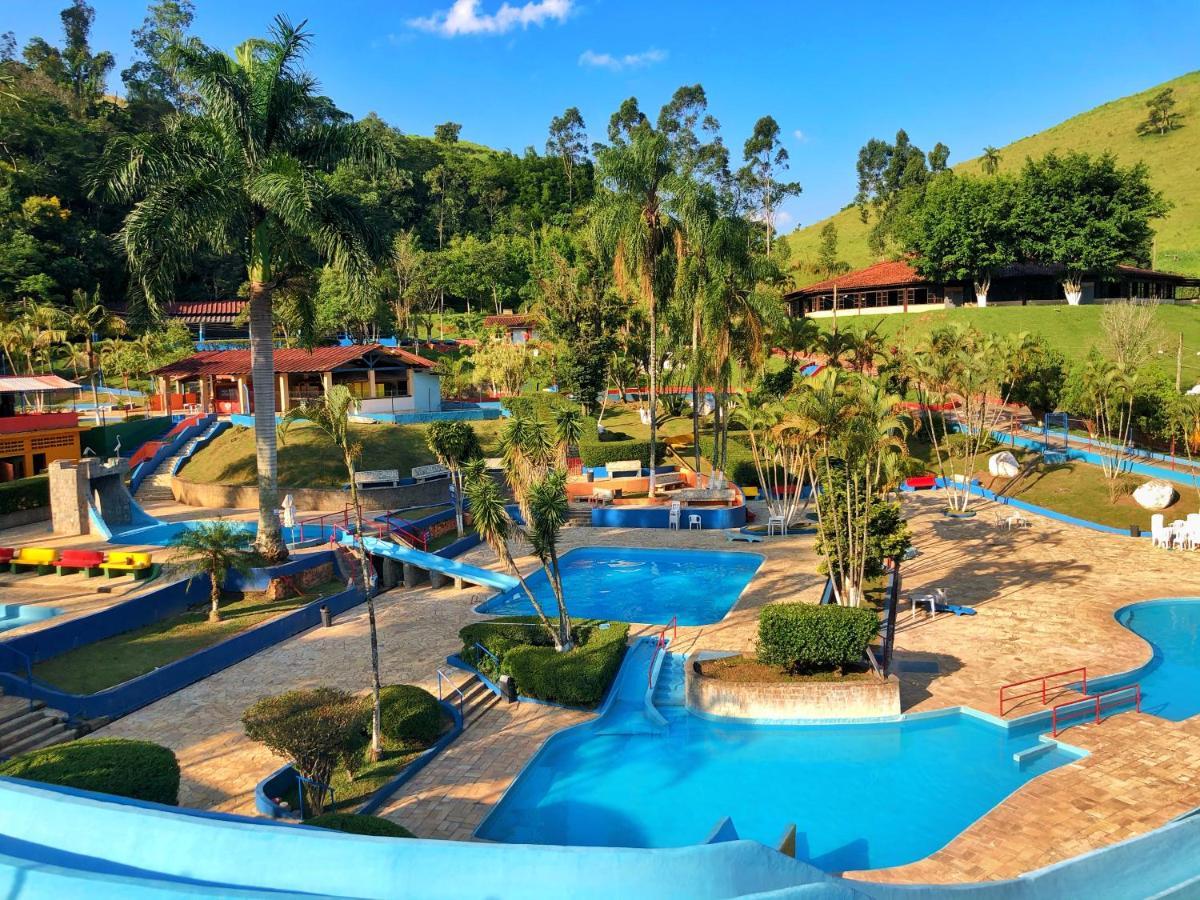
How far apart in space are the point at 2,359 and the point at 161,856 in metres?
64.0

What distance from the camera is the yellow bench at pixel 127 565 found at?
26781 millimetres

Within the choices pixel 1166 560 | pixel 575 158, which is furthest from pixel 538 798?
pixel 575 158

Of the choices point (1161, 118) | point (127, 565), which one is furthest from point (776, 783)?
point (1161, 118)

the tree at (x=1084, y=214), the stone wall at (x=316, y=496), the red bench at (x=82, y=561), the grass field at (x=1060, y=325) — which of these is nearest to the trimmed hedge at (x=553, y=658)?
the red bench at (x=82, y=561)

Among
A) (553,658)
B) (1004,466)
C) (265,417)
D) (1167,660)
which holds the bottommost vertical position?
(1167,660)

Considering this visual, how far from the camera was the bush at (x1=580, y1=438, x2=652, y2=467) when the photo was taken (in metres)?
46.2

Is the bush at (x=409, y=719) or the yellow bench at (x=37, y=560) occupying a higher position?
the yellow bench at (x=37, y=560)

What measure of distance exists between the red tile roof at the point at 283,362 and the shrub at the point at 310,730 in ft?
120

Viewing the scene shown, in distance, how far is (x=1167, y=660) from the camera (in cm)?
2156

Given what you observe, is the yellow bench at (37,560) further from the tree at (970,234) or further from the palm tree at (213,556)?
the tree at (970,234)

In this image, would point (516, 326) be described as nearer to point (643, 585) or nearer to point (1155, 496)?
point (643, 585)

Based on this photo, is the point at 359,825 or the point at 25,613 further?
the point at 25,613

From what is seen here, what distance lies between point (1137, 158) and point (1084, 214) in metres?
65.5

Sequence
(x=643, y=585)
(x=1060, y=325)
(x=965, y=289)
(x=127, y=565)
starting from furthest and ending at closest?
(x=965, y=289) → (x=1060, y=325) → (x=643, y=585) → (x=127, y=565)
